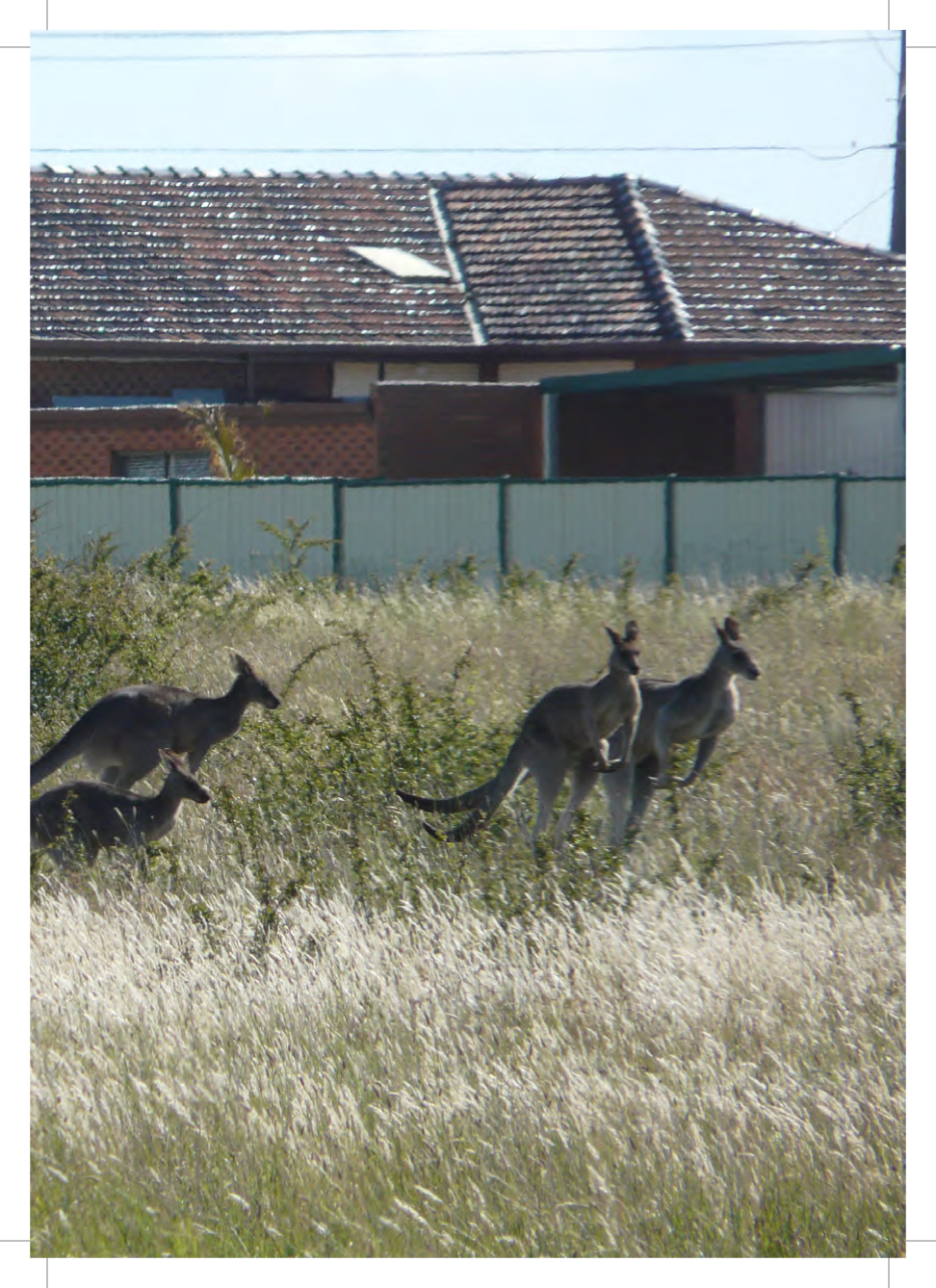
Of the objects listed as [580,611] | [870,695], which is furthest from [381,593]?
[870,695]

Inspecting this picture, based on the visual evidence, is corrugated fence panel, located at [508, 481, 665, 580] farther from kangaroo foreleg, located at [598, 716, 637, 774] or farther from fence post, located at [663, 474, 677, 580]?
kangaroo foreleg, located at [598, 716, 637, 774]

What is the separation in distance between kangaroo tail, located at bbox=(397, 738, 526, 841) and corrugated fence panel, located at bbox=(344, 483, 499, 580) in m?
11.0

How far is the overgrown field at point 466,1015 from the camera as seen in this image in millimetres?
4508

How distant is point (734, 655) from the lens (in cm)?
784

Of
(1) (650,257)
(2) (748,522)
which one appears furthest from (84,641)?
(1) (650,257)

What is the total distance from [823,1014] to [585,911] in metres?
1.30

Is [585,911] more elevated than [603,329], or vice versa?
[603,329]

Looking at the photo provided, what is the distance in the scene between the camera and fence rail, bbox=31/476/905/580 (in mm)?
18047

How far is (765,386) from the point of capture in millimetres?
22703

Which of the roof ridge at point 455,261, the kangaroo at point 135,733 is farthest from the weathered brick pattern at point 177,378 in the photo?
the kangaroo at point 135,733

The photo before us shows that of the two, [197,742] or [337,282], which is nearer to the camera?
[197,742]

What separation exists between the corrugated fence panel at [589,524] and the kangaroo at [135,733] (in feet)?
33.9

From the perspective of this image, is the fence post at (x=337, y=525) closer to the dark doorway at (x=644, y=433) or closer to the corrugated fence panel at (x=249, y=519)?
the corrugated fence panel at (x=249, y=519)

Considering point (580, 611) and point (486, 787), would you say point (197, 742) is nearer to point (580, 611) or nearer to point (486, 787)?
point (486, 787)
